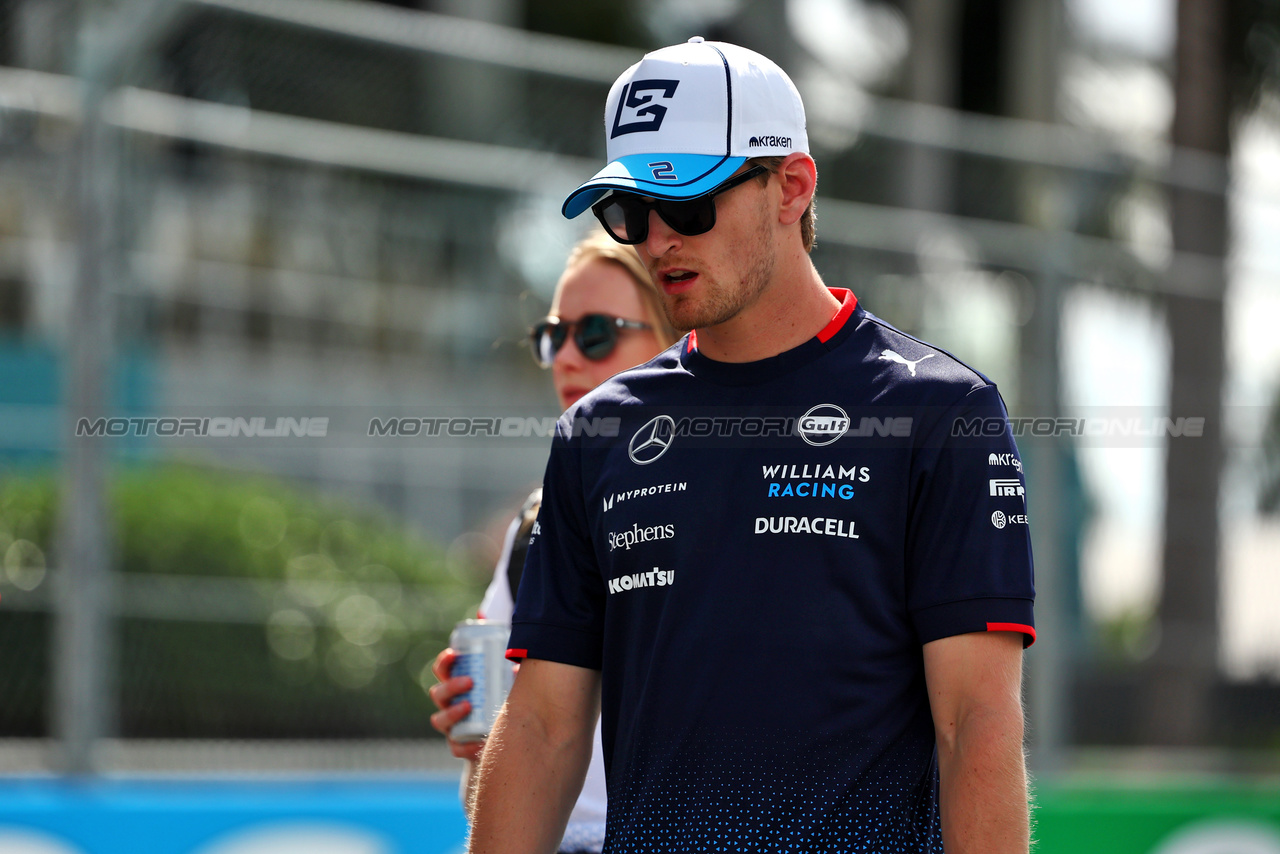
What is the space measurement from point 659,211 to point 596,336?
36.6 inches

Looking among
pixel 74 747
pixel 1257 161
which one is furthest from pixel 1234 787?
pixel 74 747

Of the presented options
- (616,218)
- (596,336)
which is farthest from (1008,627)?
(596,336)

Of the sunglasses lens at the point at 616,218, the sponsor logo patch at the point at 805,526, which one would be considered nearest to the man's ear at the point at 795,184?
the sunglasses lens at the point at 616,218

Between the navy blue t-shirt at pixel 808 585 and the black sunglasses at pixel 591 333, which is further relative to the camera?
the black sunglasses at pixel 591 333

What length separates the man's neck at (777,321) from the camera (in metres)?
2.28

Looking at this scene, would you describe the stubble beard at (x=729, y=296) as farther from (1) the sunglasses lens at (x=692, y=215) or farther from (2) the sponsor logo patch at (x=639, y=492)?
(2) the sponsor logo patch at (x=639, y=492)

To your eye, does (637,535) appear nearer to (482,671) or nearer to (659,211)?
(659,211)

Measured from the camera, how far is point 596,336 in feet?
10.4

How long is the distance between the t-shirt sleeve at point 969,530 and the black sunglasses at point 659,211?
0.47m

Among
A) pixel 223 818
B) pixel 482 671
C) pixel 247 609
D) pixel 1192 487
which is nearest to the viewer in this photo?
pixel 482 671

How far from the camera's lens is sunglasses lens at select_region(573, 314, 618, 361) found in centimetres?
315

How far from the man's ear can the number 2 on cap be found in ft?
0.61

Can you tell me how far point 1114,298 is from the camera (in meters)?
6.63

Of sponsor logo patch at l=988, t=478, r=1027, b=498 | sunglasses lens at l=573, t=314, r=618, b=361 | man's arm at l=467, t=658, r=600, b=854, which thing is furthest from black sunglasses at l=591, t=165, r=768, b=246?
sunglasses lens at l=573, t=314, r=618, b=361
